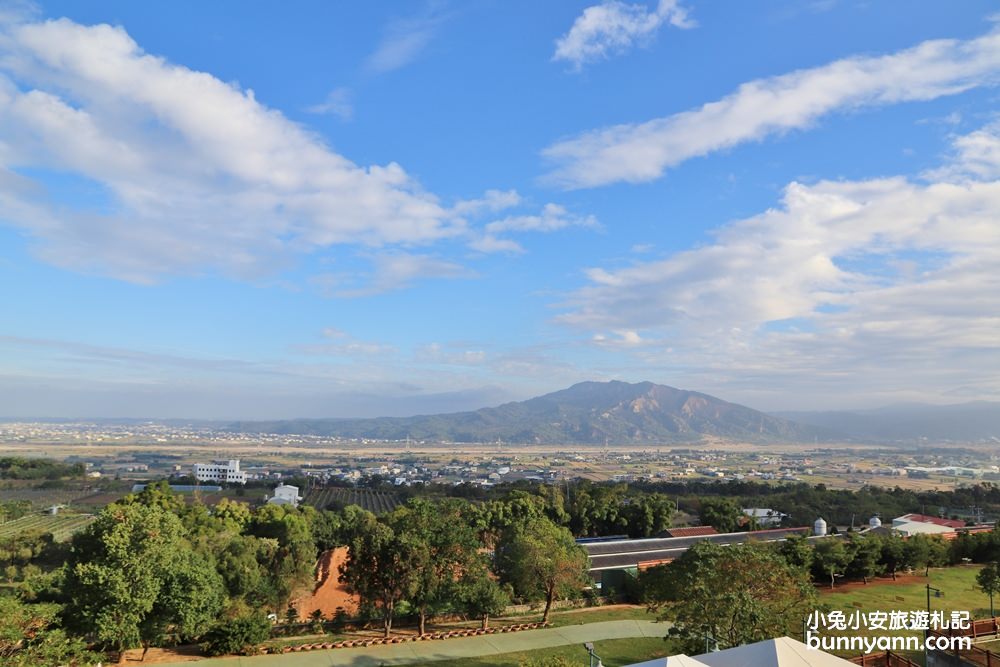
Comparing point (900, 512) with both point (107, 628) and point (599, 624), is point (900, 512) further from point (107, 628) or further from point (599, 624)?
point (107, 628)

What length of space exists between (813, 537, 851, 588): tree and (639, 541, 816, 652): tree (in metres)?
10.2

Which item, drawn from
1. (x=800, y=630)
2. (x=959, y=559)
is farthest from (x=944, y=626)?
(x=959, y=559)

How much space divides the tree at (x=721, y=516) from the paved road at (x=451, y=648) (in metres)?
17.8

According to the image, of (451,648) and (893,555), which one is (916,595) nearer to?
(893,555)

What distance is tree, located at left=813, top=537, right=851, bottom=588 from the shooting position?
21578 mm

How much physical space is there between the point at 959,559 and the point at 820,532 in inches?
238

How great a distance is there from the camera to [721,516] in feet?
110

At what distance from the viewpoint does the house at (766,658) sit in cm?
848

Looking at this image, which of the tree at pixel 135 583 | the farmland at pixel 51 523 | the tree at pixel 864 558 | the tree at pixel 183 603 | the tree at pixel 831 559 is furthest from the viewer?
the farmland at pixel 51 523

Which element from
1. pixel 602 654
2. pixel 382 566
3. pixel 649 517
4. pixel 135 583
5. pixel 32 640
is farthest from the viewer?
pixel 649 517

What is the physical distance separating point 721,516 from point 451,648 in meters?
Result: 23.0

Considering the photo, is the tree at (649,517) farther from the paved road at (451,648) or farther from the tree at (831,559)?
the paved road at (451,648)

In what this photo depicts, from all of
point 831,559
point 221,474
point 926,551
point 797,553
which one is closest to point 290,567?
point 797,553

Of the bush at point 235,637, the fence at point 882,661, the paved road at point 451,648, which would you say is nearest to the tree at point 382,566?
the paved road at point 451,648
